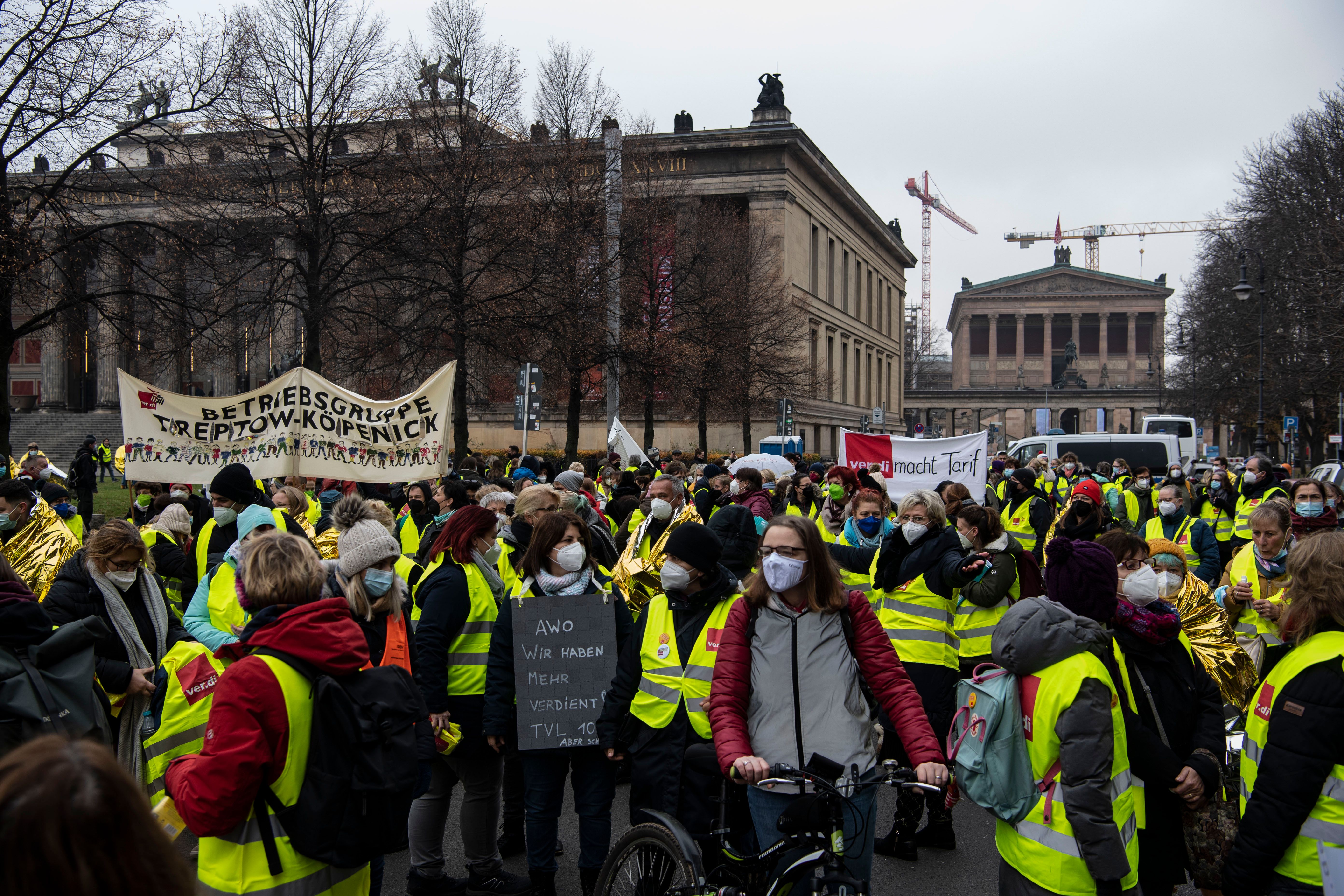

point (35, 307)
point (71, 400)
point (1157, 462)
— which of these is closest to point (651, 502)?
point (35, 307)

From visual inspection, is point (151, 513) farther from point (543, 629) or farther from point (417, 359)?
point (417, 359)

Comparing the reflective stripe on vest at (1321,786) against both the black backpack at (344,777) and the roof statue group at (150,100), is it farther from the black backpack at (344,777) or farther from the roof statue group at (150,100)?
the roof statue group at (150,100)

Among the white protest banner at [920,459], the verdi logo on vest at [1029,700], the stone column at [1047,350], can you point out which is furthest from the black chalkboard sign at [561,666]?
the stone column at [1047,350]

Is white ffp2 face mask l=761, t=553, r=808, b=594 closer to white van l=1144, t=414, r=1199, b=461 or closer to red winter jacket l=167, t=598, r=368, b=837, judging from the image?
red winter jacket l=167, t=598, r=368, b=837

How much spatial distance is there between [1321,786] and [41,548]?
682 cm

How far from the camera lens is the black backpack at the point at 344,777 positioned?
126 inches

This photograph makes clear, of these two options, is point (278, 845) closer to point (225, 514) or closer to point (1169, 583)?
point (225, 514)

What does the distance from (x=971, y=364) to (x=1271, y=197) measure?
280 ft

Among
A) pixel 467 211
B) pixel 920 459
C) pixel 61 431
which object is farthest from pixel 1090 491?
pixel 61 431

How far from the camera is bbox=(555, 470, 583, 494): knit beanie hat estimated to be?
9.94m

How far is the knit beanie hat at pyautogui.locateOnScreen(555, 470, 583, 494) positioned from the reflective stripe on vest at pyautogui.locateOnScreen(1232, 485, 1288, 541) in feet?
20.3

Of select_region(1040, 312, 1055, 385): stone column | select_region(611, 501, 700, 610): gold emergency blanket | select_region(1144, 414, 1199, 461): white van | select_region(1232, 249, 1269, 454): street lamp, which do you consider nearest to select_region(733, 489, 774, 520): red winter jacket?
select_region(611, 501, 700, 610): gold emergency blanket

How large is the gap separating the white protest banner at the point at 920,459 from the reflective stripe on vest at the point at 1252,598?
6697 millimetres

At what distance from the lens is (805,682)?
3629 millimetres
